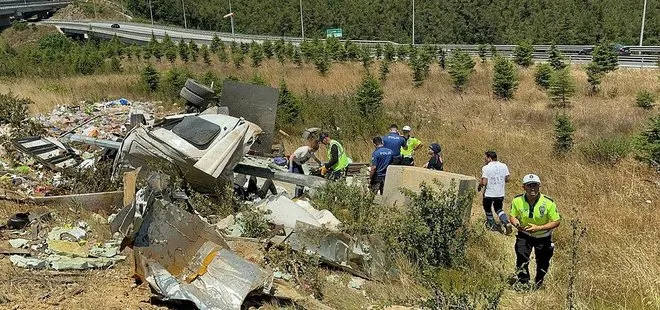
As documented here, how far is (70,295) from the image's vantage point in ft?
13.5

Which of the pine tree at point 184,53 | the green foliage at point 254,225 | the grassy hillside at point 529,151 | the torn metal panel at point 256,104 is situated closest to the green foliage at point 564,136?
the grassy hillside at point 529,151

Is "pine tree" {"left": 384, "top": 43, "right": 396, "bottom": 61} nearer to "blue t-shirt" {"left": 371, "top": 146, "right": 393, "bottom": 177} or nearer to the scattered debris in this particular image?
"blue t-shirt" {"left": 371, "top": 146, "right": 393, "bottom": 177}

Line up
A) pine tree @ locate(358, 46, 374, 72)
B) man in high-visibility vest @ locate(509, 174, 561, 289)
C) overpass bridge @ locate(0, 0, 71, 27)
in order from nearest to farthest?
1. man in high-visibility vest @ locate(509, 174, 561, 289)
2. pine tree @ locate(358, 46, 374, 72)
3. overpass bridge @ locate(0, 0, 71, 27)

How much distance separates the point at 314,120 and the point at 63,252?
8.93 metres

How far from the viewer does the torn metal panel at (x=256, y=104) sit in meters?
8.10

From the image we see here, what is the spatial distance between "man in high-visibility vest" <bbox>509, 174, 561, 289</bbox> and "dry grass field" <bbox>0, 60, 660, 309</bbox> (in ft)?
0.55

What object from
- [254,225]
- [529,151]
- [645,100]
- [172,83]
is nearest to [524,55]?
[645,100]

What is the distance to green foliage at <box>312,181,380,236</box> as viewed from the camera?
218 inches

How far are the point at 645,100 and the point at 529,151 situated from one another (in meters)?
8.15

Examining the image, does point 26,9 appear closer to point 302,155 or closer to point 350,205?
point 302,155

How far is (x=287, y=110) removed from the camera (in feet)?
45.0

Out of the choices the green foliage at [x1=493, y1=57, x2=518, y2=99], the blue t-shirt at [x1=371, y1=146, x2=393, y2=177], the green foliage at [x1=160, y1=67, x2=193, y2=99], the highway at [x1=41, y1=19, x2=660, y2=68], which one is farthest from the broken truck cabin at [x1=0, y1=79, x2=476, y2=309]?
the highway at [x1=41, y1=19, x2=660, y2=68]

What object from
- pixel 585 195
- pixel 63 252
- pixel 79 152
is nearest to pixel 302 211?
pixel 63 252

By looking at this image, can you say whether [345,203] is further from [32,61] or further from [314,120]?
[32,61]
